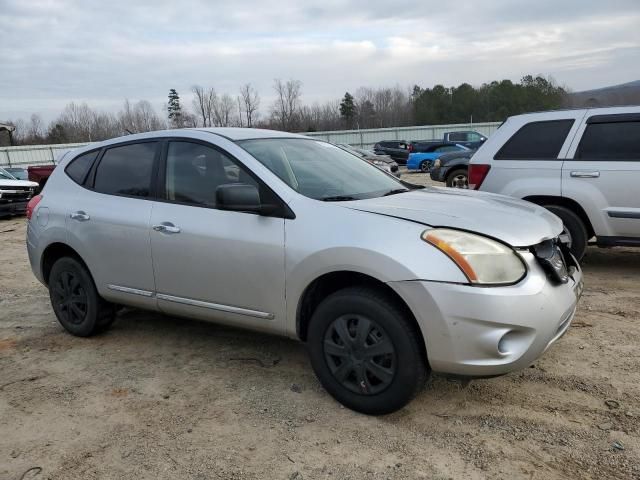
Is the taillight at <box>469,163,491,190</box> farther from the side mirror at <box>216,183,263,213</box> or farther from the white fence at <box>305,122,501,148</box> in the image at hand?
the white fence at <box>305,122,501,148</box>

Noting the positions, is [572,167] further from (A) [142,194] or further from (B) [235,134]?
(A) [142,194]

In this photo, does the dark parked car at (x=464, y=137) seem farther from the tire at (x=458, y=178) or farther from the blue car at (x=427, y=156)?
the tire at (x=458, y=178)

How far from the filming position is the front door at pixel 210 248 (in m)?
3.50

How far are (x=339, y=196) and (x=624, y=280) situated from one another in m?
3.88

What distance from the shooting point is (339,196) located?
3.61m

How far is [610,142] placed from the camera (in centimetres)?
585

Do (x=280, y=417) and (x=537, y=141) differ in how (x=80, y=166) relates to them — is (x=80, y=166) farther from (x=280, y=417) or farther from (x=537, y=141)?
(x=537, y=141)

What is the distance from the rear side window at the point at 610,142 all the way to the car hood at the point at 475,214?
2568mm

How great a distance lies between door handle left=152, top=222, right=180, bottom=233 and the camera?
391cm

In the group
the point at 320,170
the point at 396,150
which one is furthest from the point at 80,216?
the point at 396,150

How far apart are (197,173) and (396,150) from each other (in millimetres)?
29830

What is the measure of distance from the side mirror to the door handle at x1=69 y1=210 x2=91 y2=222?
163cm

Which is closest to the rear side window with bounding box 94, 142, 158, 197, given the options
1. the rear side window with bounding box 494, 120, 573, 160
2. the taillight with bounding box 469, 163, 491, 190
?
the taillight with bounding box 469, 163, 491, 190

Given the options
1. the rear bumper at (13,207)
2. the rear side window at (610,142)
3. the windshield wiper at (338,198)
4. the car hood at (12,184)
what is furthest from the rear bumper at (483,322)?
the car hood at (12,184)
